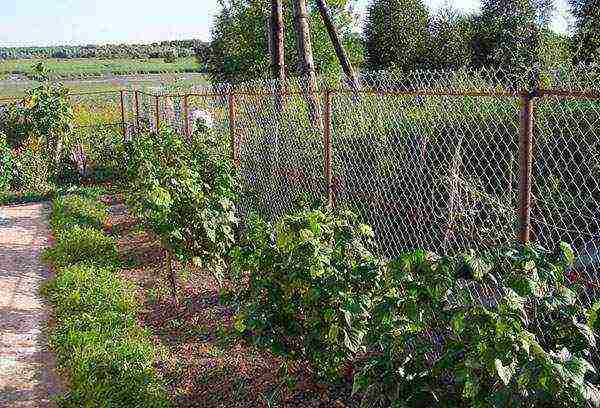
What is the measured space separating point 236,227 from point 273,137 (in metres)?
1.83

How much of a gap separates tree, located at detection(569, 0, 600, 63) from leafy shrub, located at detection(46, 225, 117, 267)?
12.9m

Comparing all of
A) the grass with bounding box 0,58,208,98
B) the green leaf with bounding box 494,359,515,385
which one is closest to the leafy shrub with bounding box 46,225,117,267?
the green leaf with bounding box 494,359,515,385

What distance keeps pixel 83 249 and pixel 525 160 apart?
5568mm

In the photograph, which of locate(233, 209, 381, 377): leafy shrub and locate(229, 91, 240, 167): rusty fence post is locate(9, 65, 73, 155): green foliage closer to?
locate(229, 91, 240, 167): rusty fence post

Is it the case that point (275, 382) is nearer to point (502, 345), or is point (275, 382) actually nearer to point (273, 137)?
point (502, 345)

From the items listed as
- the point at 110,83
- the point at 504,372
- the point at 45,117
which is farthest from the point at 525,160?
the point at 110,83

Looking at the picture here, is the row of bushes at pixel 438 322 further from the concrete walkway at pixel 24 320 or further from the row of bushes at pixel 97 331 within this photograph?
the concrete walkway at pixel 24 320

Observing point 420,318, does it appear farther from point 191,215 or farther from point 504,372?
point 191,215

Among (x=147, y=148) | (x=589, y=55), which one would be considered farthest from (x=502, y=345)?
(x=589, y=55)

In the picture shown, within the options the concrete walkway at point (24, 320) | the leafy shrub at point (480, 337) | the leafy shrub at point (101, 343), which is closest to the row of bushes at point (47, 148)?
the concrete walkway at point (24, 320)

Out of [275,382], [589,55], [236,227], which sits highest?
[589,55]

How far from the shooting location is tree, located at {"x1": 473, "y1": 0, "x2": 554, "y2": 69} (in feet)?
64.5

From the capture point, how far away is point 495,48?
2080 cm

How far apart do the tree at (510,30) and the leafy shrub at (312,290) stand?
55.0ft
